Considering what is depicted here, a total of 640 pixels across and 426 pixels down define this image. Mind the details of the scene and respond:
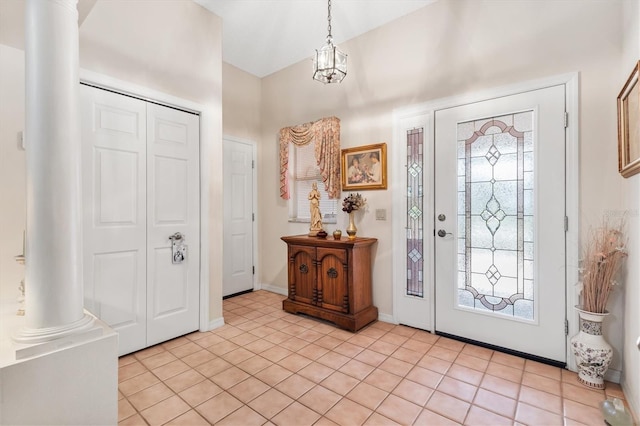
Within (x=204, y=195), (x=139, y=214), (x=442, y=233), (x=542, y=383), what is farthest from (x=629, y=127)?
(x=139, y=214)

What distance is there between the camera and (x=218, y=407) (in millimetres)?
1876

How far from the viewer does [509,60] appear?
254cm

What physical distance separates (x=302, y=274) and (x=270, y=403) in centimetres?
164

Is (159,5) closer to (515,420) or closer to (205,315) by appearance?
(205,315)

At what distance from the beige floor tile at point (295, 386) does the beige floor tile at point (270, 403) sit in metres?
0.04

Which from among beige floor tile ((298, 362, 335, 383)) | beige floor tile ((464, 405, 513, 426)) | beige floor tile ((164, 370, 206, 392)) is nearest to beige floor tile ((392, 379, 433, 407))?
beige floor tile ((464, 405, 513, 426))

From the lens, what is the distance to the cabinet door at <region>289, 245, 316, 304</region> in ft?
11.0

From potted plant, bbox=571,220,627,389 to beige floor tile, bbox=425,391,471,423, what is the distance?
935 millimetres

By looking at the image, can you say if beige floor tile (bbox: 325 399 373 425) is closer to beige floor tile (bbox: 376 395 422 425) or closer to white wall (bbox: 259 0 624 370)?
beige floor tile (bbox: 376 395 422 425)

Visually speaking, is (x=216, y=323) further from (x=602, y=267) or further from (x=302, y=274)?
(x=602, y=267)

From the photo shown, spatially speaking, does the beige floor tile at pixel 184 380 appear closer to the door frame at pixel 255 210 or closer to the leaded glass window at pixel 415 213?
the leaded glass window at pixel 415 213

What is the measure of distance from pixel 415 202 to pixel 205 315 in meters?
2.41

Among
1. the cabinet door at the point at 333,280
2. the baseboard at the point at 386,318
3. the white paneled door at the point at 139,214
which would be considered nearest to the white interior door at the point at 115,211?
the white paneled door at the point at 139,214

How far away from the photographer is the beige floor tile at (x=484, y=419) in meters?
1.73
